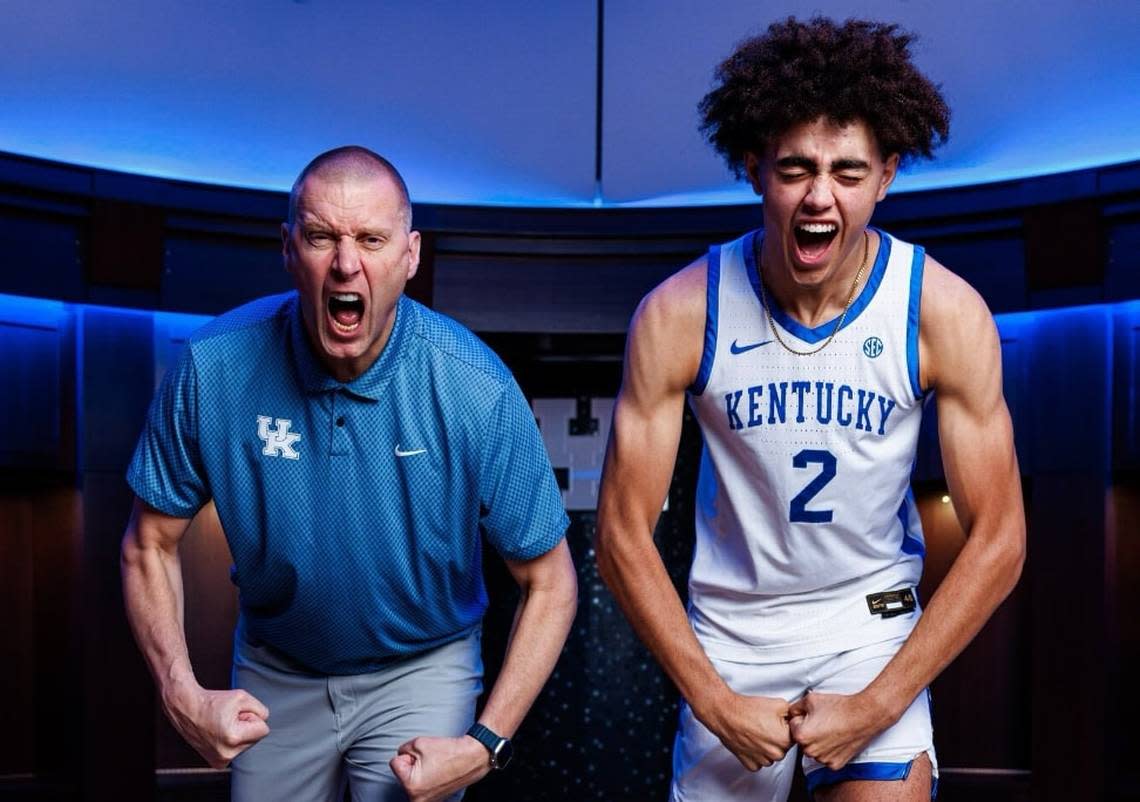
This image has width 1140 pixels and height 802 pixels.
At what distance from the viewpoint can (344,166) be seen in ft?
8.55

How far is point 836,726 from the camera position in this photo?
2656mm

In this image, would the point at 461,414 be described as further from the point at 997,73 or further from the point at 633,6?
the point at 997,73

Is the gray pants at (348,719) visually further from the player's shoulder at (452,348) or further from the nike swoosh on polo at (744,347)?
the nike swoosh on polo at (744,347)

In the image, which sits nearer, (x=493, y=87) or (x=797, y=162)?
(x=797, y=162)

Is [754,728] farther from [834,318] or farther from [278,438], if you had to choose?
[278,438]

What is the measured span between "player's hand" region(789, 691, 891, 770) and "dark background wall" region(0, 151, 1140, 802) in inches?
111

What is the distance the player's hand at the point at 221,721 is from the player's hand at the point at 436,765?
0.81 feet

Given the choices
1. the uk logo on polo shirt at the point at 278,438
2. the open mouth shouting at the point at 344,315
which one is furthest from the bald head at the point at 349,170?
the uk logo on polo shirt at the point at 278,438

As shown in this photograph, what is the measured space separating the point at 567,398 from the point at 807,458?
10.3 feet

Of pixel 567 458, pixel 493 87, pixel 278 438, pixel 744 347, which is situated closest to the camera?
pixel 278 438

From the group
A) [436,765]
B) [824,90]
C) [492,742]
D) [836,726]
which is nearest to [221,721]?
[436,765]

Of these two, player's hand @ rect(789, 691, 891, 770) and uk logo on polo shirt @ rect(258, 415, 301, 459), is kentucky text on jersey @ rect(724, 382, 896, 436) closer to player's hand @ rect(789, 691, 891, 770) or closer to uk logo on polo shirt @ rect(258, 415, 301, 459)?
player's hand @ rect(789, 691, 891, 770)

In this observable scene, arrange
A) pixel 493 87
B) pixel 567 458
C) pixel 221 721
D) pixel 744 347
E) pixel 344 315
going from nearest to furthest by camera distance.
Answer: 1. pixel 221 721
2. pixel 344 315
3. pixel 744 347
4. pixel 493 87
5. pixel 567 458

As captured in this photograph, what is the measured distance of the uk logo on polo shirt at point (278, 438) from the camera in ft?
8.85
